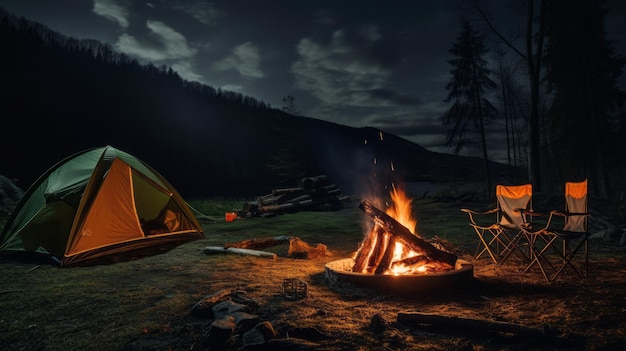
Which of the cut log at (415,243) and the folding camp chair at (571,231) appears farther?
the folding camp chair at (571,231)

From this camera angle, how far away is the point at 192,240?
824cm

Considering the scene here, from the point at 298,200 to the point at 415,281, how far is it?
12438 mm

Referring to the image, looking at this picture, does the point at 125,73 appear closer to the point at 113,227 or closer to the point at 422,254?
the point at 113,227

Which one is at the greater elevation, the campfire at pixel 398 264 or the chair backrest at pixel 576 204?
the chair backrest at pixel 576 204

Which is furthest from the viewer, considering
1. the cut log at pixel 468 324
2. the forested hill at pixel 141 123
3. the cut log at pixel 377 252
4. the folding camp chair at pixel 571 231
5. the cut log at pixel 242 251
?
the forested hill at pixel 141 123

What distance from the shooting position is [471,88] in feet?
70.8

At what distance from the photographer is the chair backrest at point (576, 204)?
4.73 meters

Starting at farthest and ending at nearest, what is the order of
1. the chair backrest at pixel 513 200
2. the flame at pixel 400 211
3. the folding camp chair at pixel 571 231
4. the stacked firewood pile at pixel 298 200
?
the stacked firewood pile at pixel 298 200 → the chair backrest at pixel 513 200 → the flame at pixel 400 211 → the folding camp chair at pixel 571 231

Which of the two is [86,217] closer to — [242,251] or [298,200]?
[242,251]

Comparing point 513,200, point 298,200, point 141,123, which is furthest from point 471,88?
point 141,123

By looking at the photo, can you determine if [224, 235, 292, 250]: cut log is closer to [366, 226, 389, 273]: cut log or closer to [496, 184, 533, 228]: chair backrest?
[366, 226, 389, 273]: cut log

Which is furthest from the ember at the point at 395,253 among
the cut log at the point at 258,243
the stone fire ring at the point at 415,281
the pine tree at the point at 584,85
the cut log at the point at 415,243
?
the pine tree at the point at 584,85

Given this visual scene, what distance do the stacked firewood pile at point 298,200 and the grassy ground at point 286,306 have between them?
8.22 meters

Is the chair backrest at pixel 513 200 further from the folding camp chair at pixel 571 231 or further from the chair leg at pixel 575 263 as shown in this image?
the chair leg at pixel 575 263
